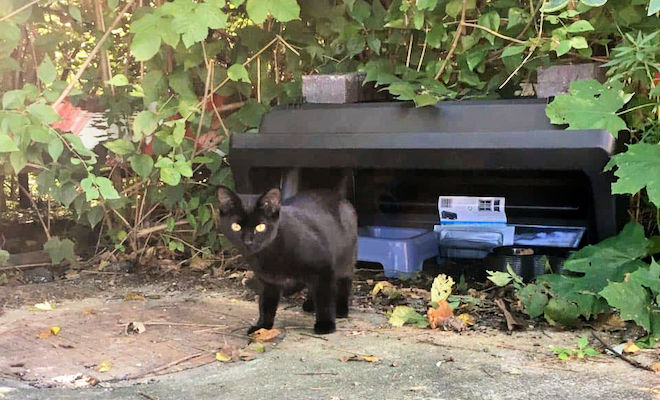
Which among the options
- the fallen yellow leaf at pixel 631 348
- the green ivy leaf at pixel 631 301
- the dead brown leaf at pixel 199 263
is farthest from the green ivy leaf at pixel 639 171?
the dead brown leaf at pixel 199 263

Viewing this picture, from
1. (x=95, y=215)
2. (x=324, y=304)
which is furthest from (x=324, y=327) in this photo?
(x=95, y=215)

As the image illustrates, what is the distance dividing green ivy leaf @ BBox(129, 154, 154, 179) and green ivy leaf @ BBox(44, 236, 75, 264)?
1.67 feet

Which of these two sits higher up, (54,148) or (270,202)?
(54,148)

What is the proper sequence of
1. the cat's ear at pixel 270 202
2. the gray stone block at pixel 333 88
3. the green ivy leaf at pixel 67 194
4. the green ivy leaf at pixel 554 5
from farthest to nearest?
1. the green ivy leaf at pixel 67 194
2. the gray stone block at pixel 333 88
3. the cat's ear at pixel 270 202
4. the green ivy leaf at pixel 554 5

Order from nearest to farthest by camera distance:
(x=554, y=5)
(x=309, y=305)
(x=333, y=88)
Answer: (x=554, y=5), (x=309, y=305), (x=333, y=88)

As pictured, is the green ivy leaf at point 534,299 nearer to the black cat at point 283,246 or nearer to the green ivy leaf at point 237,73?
the black cat at point 283,246

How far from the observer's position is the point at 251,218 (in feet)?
6.26

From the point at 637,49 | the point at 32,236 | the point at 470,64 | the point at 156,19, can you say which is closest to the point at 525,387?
the point at 637,49

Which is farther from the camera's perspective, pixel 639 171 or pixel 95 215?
pixel 95 215

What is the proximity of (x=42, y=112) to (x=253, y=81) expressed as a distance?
0.84m

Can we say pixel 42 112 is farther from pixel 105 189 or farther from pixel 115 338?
pixel 115 338

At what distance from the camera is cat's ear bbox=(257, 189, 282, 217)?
6.24ft

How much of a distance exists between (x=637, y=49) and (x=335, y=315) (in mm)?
1171

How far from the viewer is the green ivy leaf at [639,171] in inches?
66.3
